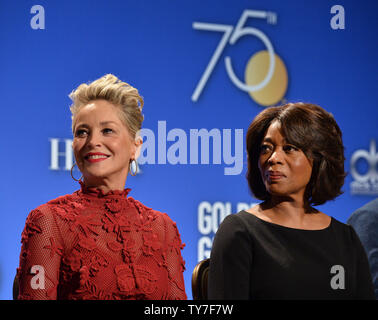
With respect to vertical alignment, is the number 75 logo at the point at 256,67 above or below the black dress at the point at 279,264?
above

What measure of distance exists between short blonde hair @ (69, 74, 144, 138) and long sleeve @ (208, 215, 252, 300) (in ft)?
1.45

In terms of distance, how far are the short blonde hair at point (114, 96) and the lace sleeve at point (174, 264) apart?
34cm

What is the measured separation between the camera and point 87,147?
1786mm

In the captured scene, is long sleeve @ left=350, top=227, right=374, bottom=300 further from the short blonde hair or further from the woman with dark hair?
the short blonde hair

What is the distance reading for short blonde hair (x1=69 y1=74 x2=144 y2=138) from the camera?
6.06 feet

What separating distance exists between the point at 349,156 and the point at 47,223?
277 centimetres

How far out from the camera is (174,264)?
6.18 feet

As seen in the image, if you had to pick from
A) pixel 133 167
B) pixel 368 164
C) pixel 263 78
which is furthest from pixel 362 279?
pixel 368 164

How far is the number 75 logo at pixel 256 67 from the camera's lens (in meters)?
3.82

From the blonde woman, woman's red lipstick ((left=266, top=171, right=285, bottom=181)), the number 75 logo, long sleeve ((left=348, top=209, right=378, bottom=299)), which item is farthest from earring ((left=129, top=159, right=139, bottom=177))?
the number 75 logo

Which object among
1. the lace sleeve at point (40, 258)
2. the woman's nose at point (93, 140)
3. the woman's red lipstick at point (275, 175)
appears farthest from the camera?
the woman's red lipstick at point (275, 175)

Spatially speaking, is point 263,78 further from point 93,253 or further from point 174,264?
point 93,253

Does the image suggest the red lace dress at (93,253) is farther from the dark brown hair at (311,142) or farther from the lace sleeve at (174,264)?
the dark brown hair at (311,142)

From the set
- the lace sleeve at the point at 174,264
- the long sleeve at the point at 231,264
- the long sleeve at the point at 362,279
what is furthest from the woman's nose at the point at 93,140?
the long sleeve at the point at 362,279
